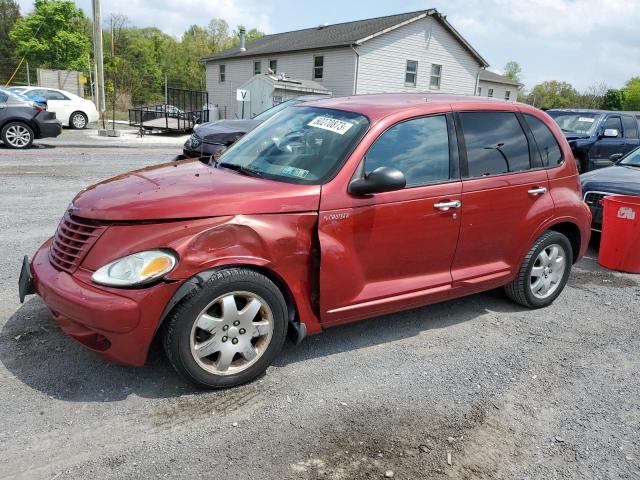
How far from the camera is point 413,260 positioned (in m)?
3.75

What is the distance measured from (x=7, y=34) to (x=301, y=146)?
217 feet

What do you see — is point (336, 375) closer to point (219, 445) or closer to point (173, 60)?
point (219, 445)

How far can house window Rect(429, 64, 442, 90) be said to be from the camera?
30.4 metres

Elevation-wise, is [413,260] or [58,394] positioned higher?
[413,260]

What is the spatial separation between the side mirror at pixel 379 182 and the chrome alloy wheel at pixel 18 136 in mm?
13028

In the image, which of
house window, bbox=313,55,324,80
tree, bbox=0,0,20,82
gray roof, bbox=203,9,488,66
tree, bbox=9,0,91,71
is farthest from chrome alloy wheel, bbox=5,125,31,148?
tree, bbox=0,0,20,82

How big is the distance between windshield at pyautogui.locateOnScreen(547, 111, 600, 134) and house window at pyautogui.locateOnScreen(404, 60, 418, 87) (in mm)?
17727

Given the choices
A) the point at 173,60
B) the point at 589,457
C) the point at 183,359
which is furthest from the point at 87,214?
the point at 173,60

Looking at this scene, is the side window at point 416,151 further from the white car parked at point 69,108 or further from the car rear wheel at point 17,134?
the white car parked at point 69,108

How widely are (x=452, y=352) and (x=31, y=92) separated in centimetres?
1963

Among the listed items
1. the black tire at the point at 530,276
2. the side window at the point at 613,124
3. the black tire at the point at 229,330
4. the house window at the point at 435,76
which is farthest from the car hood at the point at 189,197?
the house window at the point at 435,76

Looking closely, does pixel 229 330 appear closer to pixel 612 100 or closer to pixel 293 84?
pixel 293 84

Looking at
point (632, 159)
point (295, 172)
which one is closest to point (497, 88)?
point (632, 159)

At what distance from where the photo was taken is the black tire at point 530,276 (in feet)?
14.8
